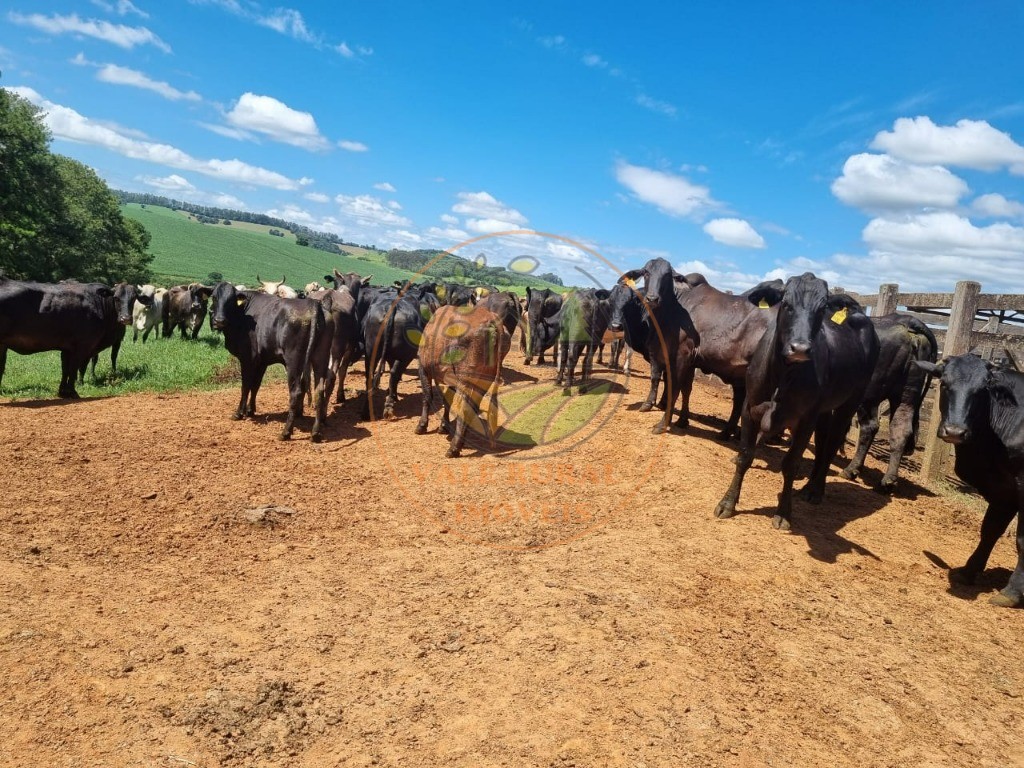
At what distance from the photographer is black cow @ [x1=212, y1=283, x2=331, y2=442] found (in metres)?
9.47

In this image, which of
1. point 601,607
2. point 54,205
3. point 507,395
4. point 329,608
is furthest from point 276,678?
point 54,205

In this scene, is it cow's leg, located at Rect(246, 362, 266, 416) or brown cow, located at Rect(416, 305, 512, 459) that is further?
cow's leg, located at Rect(246, 362, 266, 416)

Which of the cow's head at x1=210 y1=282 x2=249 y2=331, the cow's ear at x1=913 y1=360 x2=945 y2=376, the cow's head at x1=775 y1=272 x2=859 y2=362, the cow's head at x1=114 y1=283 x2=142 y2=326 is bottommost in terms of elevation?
the cow's head at x1=114 y1=283 x2=142 y2=326

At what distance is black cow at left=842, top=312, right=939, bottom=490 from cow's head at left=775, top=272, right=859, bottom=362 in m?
3.42

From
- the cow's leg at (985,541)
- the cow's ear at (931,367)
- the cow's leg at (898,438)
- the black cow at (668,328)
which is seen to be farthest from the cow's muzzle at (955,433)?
the black cow at (668,328)

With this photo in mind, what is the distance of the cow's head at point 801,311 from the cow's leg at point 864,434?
3.67 meters

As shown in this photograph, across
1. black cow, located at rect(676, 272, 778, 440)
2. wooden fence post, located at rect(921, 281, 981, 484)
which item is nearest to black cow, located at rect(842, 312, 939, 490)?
wooden fence post, located at rect(921, 281, 981, 484)

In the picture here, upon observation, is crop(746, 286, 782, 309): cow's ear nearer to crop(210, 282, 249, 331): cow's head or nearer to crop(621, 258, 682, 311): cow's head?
crop(621, 258, 682, 311): cow's head

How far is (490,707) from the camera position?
3340 mm

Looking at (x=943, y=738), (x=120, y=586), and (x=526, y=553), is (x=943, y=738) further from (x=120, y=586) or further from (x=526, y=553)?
(x=120, y=586)

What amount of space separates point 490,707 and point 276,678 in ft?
4.57

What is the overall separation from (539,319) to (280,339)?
33.6 ft

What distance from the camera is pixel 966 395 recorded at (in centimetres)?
518

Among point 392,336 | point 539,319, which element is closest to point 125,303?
point 392,336
